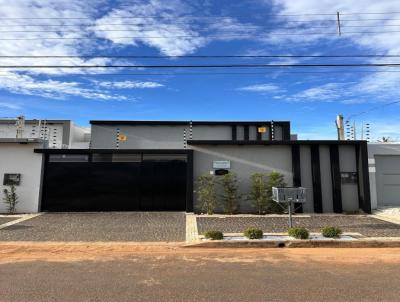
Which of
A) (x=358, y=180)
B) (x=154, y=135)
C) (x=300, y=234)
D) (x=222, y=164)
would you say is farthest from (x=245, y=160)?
(x=154, y=135)

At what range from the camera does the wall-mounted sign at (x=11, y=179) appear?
15039mm

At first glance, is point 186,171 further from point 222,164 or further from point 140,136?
point 140,136

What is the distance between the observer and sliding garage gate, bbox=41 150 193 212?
49.6 feet

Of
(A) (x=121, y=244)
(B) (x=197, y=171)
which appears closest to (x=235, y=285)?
(A) (x=121, y=244)

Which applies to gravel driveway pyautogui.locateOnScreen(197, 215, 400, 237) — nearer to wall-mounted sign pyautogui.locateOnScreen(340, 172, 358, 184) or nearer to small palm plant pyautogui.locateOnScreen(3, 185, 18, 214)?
wall-mounted sign pyautogui.locateOnScreen(340, 172, 358, 184)

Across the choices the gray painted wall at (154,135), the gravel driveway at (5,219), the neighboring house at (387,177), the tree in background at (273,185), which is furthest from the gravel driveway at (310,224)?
the gray painted wall at (154,135)

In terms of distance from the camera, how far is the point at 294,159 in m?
15.3

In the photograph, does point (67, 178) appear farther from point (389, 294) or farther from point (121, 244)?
point (389, 294)

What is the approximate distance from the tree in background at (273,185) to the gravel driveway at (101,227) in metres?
3.70

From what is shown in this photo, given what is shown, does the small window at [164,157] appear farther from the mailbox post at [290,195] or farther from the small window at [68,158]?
the mailbox post at [290,195]

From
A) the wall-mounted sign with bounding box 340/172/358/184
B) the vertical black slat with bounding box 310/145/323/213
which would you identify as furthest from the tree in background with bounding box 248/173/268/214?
the wall-mounted sign with bounding box 340/172/358/184

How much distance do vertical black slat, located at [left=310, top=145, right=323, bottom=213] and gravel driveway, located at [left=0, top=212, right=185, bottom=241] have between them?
5913mm

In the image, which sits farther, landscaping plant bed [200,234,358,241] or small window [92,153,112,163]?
small window [92,153,112,163]

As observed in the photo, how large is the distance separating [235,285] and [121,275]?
2.11 metres
